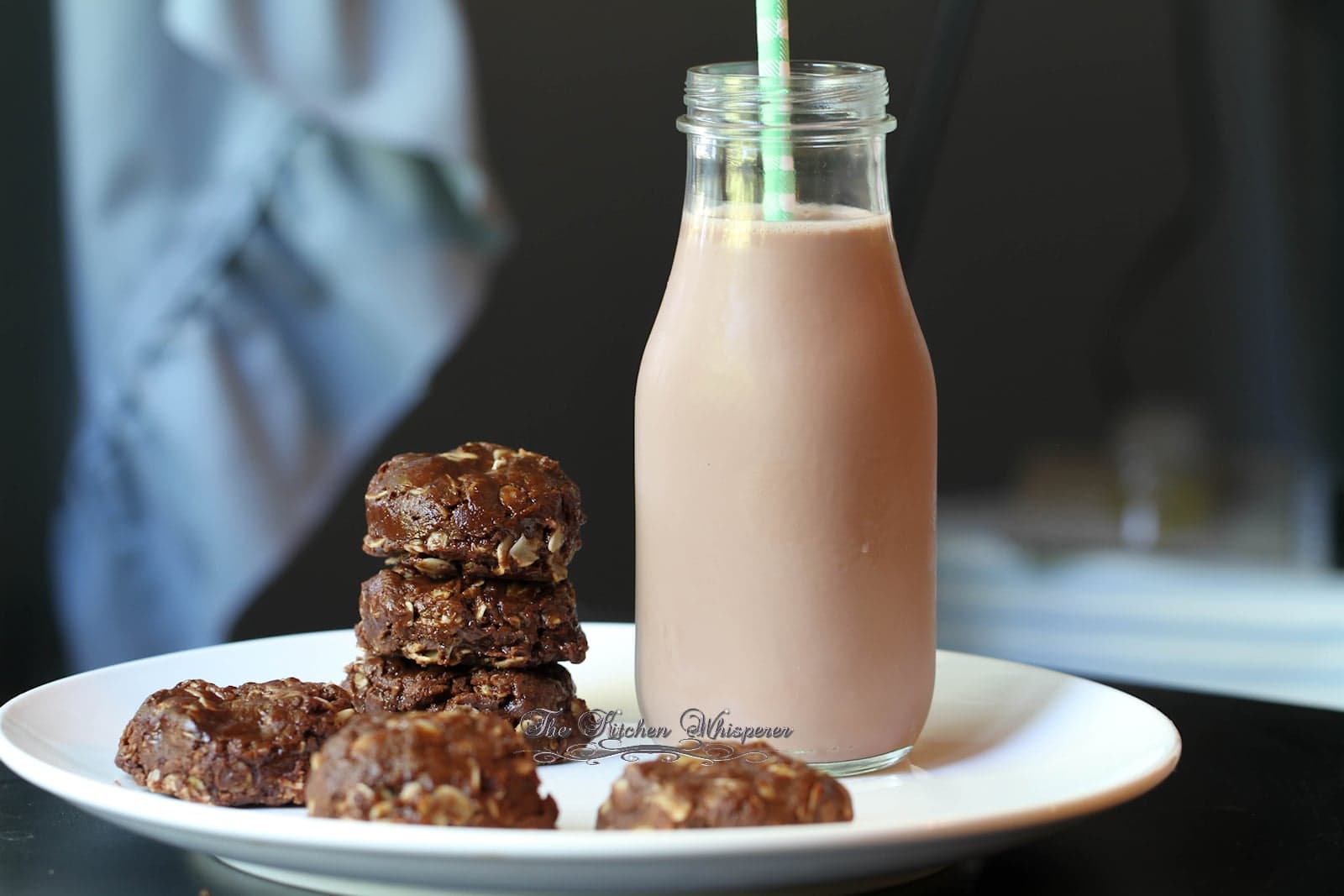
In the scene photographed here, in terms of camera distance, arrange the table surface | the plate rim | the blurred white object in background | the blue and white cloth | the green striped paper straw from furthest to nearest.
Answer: the blurred white object in background → the blue and white cloth → the green striped paper straw → the table surface → the plate rim

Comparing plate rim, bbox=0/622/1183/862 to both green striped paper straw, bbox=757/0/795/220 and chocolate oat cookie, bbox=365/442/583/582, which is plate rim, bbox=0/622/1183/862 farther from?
green striped paper straw, bbox=757/0/795/220

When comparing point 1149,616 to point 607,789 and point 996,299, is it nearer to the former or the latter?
point 996,299

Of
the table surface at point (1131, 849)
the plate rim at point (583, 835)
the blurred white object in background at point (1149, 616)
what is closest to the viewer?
the plate rim at point (583, 835)

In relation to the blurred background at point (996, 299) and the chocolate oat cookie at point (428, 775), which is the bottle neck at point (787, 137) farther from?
the blurred background at point (996, 299)

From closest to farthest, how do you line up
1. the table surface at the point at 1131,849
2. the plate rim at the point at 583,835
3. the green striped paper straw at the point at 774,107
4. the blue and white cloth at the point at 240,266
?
1. the plate rim at the point at 583,835
2. the table surface at the point at 1131,849
3. the green striped paper straw at the point at 774,107
4. the blue and white cloth at the point at 240,266

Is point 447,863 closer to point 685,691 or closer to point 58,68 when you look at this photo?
point 685,691

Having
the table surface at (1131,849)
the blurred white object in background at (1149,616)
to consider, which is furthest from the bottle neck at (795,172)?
the blurred white object in background at (1149,616)

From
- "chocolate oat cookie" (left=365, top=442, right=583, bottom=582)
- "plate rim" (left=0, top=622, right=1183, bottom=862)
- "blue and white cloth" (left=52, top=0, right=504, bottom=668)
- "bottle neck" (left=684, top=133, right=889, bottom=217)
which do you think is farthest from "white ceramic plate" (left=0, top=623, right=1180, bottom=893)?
"blue and white cloth" (left=52, top=0, right=504, bottom=668)

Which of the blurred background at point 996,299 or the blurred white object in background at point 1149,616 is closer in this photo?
the blurred background at point 996,299

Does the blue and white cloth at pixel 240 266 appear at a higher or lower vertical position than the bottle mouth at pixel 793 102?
lower
